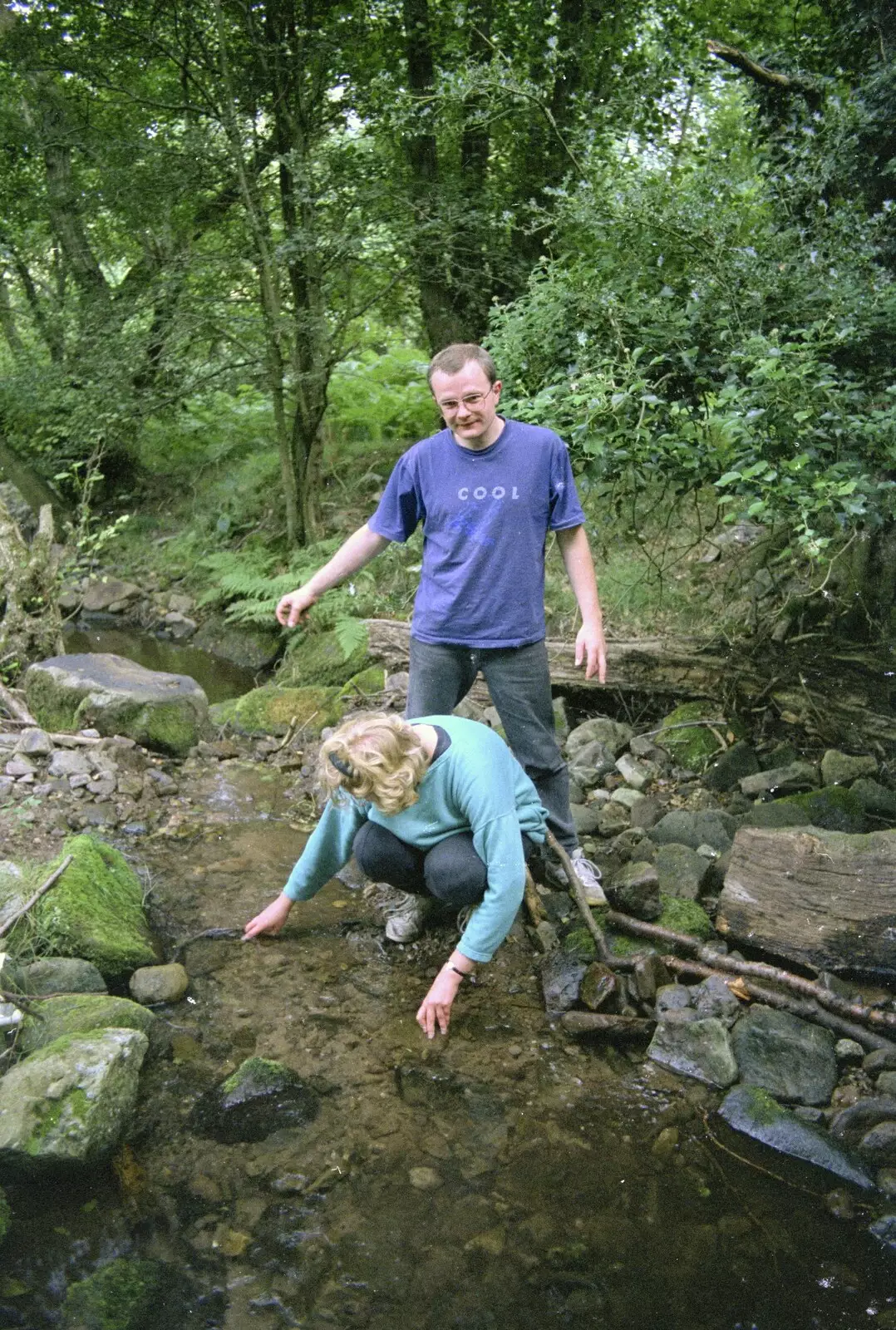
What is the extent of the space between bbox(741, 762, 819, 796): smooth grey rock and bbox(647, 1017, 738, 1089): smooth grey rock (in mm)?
2072

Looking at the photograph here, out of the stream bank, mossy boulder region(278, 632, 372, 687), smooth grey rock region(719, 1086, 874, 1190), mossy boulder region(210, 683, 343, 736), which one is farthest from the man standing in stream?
mossy boulder region(278, 632, 372, 687)

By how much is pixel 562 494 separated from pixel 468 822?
48.4 inches

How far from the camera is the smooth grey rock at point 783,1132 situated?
9.64 ft

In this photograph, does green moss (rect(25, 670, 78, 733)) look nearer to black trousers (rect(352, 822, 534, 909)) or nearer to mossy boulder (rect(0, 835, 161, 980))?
mossy boulder (rect(0, 835, 161, 980))

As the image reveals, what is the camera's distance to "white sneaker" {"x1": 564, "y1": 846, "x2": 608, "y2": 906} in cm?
404

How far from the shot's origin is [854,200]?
15.6ft

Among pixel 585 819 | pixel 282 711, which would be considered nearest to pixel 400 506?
pixel 585 819

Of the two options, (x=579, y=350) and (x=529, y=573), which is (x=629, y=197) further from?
(x=529, y=573)

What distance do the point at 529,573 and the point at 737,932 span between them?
162 cm

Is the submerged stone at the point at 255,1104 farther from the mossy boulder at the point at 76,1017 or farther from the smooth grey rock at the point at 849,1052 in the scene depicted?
the smooth grey rock at the point at 849,1052

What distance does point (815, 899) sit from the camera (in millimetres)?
3775

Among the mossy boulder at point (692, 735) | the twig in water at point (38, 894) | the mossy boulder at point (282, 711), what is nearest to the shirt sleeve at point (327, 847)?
the twig in water at point (38, 894)

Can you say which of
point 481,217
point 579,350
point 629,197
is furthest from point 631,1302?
point 481,217

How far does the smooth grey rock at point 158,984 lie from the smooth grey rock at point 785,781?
3.11 meters
